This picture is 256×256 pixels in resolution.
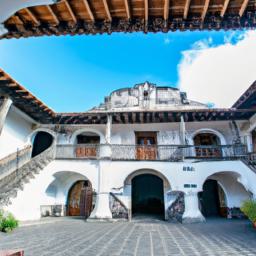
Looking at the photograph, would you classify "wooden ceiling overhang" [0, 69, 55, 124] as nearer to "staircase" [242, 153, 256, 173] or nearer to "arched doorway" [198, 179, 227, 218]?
"arched doorway" [198, 179, 227, 218]

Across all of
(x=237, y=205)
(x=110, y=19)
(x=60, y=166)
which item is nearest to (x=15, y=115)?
(x=60, y=166)

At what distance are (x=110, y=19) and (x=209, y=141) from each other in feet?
44.3

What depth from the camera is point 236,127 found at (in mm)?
13656

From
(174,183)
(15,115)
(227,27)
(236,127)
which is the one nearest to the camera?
(227,27)

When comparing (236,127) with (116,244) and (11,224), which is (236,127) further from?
(11,224)

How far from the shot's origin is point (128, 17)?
2.61 metres

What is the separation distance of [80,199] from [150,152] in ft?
17.6

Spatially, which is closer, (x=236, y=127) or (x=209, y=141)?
(x=236, y=127)

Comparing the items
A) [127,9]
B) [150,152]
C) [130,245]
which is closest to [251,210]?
[130,245]

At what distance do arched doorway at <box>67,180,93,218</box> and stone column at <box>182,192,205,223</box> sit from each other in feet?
19.5

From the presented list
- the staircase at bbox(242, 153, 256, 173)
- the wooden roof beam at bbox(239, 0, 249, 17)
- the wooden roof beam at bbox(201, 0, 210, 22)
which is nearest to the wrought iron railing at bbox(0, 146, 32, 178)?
the wooden roof beam at bbox(201, 0, 210, 22)

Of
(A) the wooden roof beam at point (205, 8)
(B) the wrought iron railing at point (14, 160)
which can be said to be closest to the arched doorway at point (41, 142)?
(B) the wrought iron railing at point (14, 160)

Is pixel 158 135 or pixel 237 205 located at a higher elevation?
pixel 158 135

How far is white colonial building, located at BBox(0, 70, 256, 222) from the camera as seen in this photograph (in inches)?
439
